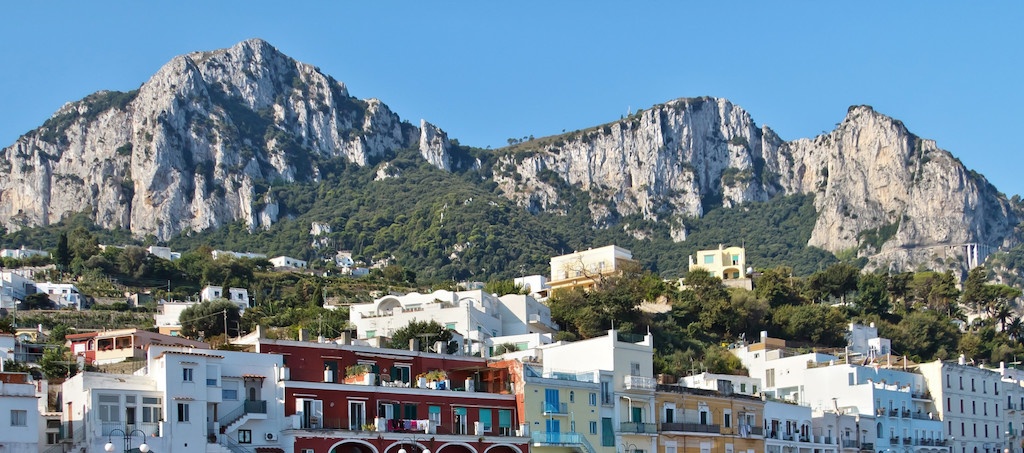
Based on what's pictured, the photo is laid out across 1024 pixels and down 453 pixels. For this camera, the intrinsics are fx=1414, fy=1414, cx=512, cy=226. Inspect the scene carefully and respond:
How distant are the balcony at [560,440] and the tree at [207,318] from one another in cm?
3391

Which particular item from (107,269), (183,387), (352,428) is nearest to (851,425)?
(352,428)

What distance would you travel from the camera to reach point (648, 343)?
66.9 meters

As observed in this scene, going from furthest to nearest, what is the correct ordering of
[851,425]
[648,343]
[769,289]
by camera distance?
[769,289] < [851,425] < [648,343]

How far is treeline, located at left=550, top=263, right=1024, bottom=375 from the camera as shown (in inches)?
3942

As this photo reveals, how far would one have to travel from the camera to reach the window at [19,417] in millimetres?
44781

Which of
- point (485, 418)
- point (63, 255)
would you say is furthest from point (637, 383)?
point (63, 255)

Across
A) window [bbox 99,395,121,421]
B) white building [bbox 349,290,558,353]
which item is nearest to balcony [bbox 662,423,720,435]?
white building [bbox 349,290,558,353]

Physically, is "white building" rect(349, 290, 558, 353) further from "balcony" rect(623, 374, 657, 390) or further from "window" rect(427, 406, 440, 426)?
"window" rect(427, 406, 440, 426)

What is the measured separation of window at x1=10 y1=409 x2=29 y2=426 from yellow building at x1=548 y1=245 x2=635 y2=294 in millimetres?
87265

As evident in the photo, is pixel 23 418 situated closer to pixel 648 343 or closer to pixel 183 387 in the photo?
pixel 183 387

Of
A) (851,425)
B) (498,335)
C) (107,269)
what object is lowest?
(851,425)

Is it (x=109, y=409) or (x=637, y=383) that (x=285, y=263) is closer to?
(x=637, y=383)

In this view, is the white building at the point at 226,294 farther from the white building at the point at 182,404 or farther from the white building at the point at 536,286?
the white building at the point at 182,404

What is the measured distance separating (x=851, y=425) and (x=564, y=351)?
18.7 metres
